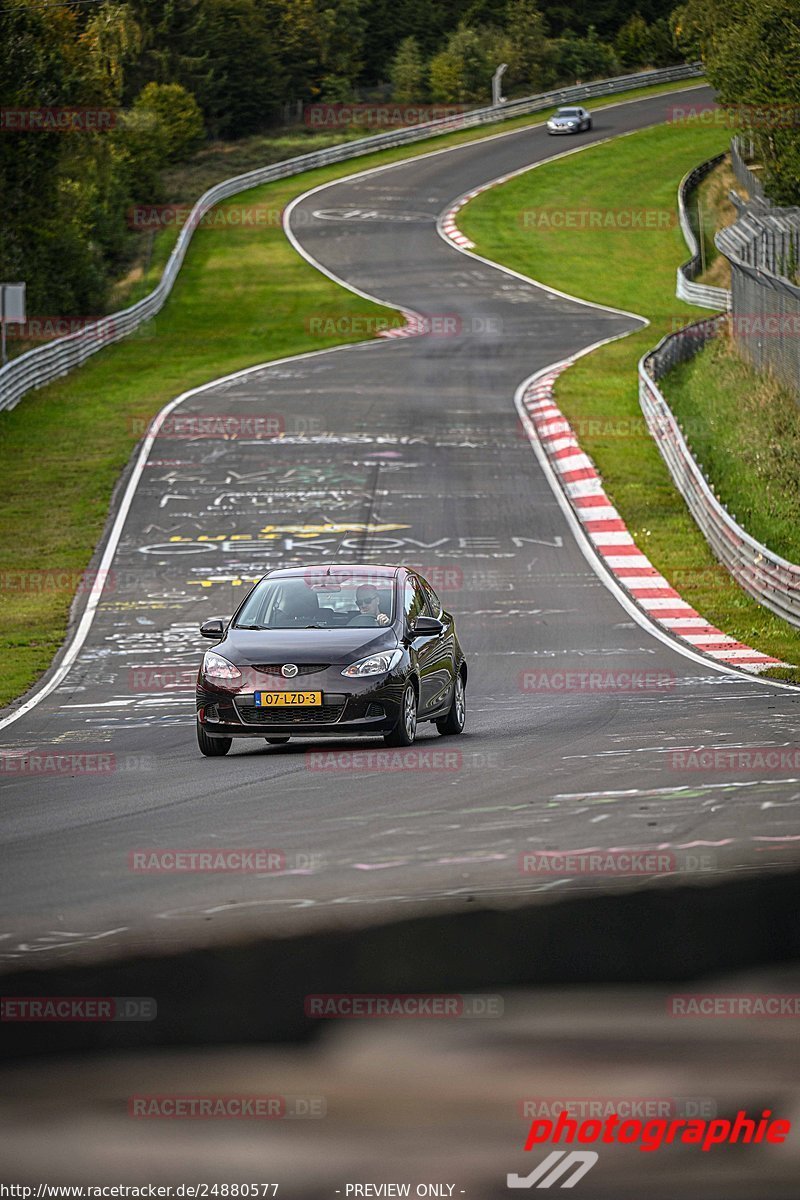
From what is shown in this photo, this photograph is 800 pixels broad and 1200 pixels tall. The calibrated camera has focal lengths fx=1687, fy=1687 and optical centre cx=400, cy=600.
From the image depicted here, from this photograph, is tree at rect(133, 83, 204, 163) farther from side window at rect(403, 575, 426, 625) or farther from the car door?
the car door

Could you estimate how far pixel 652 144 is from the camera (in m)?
78.6

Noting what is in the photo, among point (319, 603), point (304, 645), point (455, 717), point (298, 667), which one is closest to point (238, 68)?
point (319, 603)

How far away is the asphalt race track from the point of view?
761cm

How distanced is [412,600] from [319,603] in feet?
2.66

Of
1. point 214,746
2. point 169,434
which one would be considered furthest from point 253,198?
point 214,746

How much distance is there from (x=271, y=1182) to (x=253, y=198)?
72339 mm

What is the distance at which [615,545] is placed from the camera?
27234mm

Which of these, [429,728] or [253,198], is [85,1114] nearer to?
[429,728]

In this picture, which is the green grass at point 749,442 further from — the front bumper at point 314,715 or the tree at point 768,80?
the tree at point 768,80

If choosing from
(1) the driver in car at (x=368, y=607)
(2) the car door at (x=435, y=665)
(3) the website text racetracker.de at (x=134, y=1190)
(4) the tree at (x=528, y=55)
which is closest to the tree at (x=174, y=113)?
(4) the tree at (x=528, y=55)

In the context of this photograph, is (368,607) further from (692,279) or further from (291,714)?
(692,279)

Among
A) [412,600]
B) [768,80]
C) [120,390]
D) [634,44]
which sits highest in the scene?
[634,44]

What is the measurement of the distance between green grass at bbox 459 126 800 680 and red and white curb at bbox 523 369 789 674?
0.76ft

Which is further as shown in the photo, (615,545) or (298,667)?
(615,545)
